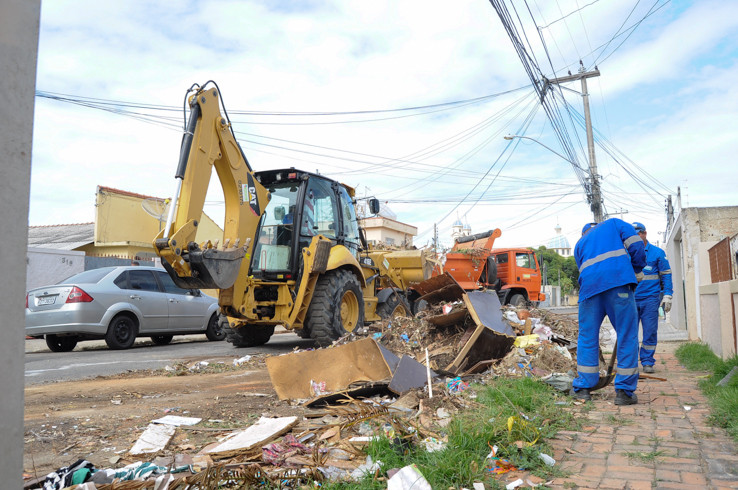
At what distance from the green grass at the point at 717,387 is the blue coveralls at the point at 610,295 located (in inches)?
25.9

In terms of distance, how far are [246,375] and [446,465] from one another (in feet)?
14.2

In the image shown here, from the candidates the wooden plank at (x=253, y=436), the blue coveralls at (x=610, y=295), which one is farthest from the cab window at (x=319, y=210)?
the wooden plank at (x=253, y=436)

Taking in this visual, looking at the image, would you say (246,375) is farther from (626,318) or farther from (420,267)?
(420,267)

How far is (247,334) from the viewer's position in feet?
30.7

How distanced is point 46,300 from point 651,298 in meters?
9.35

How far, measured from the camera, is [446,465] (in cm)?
268

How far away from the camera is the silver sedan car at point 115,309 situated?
878cm

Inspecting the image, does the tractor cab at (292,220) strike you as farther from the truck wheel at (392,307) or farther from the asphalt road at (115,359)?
the truck wheel at (392,307)

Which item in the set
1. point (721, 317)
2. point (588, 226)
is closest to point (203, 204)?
point (588, 226)

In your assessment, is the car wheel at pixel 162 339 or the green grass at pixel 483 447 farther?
the car wheel at pixel 162 339

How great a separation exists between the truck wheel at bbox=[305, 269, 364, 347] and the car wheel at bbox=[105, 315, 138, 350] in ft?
12.1

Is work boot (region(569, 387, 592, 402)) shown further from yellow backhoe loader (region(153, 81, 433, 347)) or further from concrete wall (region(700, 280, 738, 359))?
yellow backhoe loader (region(153, 81, 433, 347))

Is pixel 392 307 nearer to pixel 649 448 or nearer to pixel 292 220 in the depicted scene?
pixel 292 220

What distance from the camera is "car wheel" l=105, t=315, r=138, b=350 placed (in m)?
9.26
